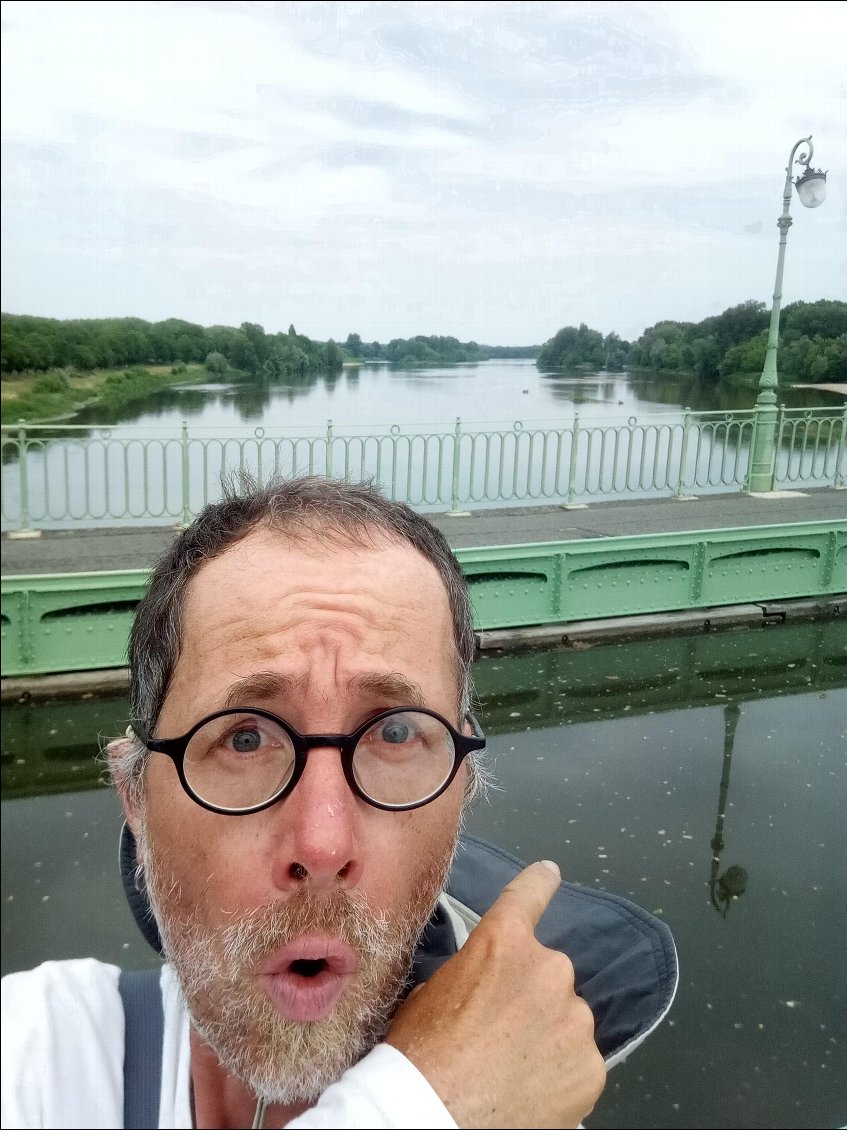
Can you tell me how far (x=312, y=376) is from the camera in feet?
Result: 4.15

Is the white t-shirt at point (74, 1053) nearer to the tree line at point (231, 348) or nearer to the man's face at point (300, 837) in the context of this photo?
the man's face at point (300, 837)

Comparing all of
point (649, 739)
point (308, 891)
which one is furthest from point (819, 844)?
point (308, 891)

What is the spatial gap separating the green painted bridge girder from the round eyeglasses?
3.21 ft

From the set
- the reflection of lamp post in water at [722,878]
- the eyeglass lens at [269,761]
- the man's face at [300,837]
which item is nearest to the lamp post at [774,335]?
the reflection of lamp post in water at [722,878]

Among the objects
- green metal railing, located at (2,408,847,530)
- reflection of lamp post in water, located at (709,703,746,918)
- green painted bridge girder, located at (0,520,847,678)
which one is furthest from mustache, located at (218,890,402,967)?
green painted bridge girder, located at (0,520,847,678)

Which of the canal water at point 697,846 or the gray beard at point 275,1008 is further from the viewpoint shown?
the canal water at point 697,846

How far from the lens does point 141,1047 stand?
66 cm

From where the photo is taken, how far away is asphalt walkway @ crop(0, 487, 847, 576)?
1790 mm

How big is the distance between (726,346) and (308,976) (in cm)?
84

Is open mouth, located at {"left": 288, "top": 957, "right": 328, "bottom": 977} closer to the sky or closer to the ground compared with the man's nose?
closer to the ground

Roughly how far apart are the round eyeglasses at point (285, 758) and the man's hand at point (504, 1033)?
10 cm

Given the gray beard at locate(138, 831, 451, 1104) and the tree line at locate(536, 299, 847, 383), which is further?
the tree line at locate(536, 299, 847, 383)

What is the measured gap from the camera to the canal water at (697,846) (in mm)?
1043

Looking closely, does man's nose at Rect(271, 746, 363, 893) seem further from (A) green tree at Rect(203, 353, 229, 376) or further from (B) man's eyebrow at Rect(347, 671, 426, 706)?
(A) green tree at Rect(203, 353, 229, 376)
